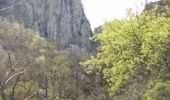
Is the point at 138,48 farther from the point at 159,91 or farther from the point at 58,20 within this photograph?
the point at 58,20

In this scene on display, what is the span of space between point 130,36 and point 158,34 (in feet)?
5.85

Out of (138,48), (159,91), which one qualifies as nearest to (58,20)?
(138,48)

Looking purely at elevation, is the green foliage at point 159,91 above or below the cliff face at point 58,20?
below

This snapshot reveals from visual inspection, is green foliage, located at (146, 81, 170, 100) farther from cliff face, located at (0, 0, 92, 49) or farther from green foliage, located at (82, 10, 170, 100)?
cliff face, located at (0, 0, 92, 49)

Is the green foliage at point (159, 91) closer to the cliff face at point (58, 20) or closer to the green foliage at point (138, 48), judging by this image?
the green foliage at point (138, 48)

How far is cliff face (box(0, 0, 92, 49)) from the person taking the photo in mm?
148000

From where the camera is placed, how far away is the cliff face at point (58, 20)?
148000 millimetres

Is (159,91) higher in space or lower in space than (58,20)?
lower

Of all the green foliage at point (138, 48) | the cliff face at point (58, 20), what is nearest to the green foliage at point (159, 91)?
the green foliage at point (138, 48)

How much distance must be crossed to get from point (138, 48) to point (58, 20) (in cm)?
13202

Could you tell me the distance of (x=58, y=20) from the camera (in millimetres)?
159625

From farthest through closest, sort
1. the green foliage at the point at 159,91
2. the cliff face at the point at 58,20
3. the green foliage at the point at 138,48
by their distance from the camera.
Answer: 1. the cliff face at the point at 58,20
2. the green foliage at the point at 138,48
3. the green foliage at the point at 159,91

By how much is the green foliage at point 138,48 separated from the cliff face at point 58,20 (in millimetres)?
111482

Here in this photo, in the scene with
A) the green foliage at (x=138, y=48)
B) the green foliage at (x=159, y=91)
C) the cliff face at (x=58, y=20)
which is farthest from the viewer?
the cliff face at (x=58, y=20)
